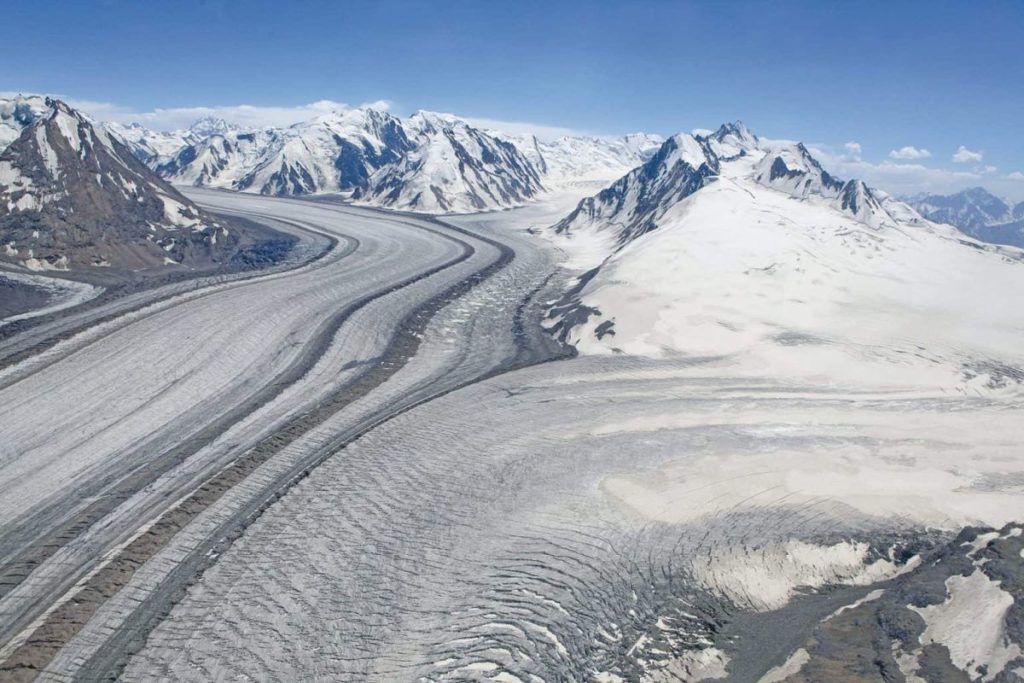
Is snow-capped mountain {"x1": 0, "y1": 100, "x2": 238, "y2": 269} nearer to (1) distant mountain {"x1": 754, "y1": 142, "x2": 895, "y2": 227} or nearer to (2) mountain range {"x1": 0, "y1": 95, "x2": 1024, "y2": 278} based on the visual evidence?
(2) mountain range {"x1": 0, "y1": 95, "x2": 1024, "y2": 278}

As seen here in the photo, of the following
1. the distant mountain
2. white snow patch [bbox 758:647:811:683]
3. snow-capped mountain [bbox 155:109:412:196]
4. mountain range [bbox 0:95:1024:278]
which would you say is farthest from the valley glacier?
snow-capped mountain [bbox 155:109:412:196]

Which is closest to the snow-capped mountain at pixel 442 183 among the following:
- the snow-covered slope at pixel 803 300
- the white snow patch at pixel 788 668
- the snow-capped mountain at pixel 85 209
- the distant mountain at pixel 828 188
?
the snow-capped mountain at pixel 85 209

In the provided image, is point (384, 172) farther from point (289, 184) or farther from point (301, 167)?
point (301, 167)

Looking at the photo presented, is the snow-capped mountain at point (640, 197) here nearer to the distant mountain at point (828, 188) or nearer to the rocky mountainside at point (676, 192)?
the rocky mountainside at point (676, 192)

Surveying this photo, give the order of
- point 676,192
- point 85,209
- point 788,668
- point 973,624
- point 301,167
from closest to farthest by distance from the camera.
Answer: point 788,668 < point 973,624 < point 85,209 < point 676,192 < point 301,167

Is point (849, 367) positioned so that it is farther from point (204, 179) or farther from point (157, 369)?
point (204, 179)

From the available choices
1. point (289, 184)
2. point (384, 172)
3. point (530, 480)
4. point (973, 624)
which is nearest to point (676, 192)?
point (384, 172)

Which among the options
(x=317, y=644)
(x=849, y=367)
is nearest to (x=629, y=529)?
(x=317, y=644)
